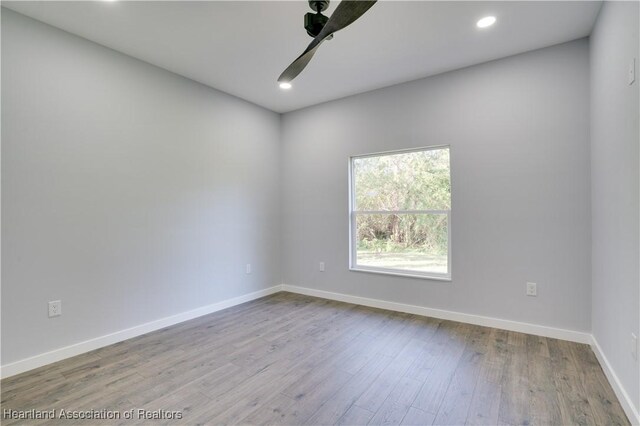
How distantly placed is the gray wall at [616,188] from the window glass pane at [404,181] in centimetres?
130

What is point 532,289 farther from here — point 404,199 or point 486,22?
point 486,22

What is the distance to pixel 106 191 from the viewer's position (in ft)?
9.27

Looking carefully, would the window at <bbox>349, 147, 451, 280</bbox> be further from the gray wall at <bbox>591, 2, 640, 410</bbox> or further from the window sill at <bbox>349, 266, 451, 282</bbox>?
the gray wall at <bbox>591, 2, 640, 410</bbox>

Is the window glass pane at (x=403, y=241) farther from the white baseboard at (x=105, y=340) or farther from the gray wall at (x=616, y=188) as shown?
the white baseboard at (x=105, y=340)

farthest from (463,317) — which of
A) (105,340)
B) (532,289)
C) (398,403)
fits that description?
(105,340)

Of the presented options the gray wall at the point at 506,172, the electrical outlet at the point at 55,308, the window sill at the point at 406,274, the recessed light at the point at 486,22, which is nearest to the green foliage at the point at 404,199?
the gray wall at the point at 506,172

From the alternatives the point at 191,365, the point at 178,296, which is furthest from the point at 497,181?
the point at 178,296

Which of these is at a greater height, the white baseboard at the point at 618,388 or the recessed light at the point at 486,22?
the recessed light at the point at 486,22

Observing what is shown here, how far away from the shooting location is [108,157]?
2.84m

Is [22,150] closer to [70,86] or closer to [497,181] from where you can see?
[70,86]

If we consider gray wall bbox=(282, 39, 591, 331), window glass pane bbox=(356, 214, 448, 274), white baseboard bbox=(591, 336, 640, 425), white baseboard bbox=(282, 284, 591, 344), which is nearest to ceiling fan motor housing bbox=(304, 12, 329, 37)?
gray wall bbox=(282, 39, 591, 331)

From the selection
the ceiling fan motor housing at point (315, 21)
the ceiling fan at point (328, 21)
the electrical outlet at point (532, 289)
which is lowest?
the electrical outlet at point (532, 289)

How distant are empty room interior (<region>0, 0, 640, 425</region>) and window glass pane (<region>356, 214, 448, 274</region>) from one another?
3 cm

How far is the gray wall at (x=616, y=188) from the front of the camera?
5.63 feet
